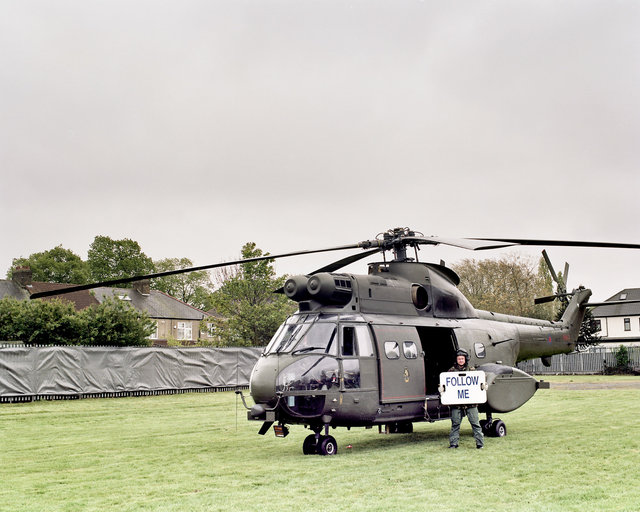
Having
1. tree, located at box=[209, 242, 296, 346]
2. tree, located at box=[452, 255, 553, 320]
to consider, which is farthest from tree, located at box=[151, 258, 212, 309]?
tree, located at box=[209, 242, 296, 346]

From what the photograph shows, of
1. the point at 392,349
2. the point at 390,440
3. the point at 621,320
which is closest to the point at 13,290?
the point at 390,440

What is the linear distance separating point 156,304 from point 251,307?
31.7 metres

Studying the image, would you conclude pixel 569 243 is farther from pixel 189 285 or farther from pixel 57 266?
pixel 189 285

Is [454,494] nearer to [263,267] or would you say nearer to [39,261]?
[263,267]

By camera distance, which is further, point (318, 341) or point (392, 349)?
point (392, 349)

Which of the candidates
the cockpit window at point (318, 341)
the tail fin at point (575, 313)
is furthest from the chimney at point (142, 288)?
the cockpit window at point (318, 341)

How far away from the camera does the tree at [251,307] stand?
43.1m

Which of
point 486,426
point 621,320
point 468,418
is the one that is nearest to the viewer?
point 468,418

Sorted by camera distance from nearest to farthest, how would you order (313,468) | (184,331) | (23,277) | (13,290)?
1. (313,468)
2. (13,290)
3. (23,277)
4. (184,331)

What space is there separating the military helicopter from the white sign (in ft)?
2.65

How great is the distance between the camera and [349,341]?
1280cm

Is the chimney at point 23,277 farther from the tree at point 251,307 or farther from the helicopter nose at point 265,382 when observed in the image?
the helicopter nose at point 265,382

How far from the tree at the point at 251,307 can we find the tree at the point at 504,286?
29.7m

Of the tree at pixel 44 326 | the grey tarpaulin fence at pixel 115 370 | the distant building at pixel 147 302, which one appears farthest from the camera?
the distant building at pixel 147 302
